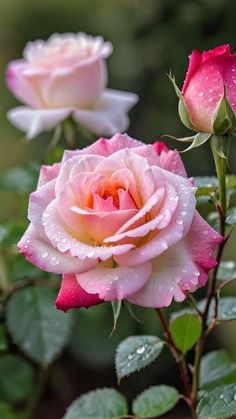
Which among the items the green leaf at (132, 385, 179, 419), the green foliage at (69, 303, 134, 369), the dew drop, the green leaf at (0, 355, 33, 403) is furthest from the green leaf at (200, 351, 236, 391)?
the green foliage at (69, 303, 134, 369)

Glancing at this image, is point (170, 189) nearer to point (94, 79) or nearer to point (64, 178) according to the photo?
point (64, 178)

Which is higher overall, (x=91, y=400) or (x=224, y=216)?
(x=224, y=216)

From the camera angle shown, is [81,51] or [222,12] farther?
[222,12]

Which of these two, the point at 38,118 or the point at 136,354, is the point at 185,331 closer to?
the point at 136,354

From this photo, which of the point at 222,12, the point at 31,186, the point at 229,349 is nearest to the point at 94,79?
the point at 31,186

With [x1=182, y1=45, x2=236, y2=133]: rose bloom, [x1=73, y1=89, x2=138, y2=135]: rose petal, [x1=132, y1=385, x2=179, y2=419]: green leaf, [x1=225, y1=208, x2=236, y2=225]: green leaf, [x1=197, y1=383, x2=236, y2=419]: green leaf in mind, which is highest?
[x1=182, y1=45, x2=236, y2=133]: rose bloom

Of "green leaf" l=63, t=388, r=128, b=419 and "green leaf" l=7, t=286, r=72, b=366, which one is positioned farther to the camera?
"green leaf" l=7, t=286, r=72, b=366

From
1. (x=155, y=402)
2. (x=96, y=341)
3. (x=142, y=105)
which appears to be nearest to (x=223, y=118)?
(x=155, y=402)

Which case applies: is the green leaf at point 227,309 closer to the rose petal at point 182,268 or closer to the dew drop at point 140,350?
the dew drop at point 140,350

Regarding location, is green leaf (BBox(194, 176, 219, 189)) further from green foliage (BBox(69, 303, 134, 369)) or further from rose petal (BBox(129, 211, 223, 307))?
green foliage (BBox(69, 303, 134, 369))
